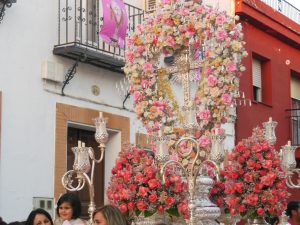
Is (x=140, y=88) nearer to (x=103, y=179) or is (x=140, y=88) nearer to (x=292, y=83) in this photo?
(x=103, y=179)

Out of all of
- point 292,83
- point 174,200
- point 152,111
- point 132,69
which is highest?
point 292,83

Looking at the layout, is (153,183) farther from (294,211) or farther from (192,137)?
(294,211)

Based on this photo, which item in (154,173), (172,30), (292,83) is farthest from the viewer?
(292,83)

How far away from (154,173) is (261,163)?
1040mm

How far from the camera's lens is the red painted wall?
14070 mm

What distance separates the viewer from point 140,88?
7.33 meters

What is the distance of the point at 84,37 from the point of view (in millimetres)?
9969

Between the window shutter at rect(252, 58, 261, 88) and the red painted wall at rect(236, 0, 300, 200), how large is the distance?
0.61ft

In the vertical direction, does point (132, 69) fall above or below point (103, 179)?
above

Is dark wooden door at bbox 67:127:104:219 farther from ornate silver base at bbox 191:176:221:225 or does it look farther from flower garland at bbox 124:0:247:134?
ornate silver base at bbox 191:176:221:225

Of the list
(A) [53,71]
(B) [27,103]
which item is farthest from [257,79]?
(B) [27,103]

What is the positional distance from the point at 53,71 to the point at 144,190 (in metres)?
3.44

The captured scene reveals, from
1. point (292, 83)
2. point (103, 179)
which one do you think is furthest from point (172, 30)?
point (292, 83)

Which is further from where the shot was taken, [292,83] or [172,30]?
[292,83]
